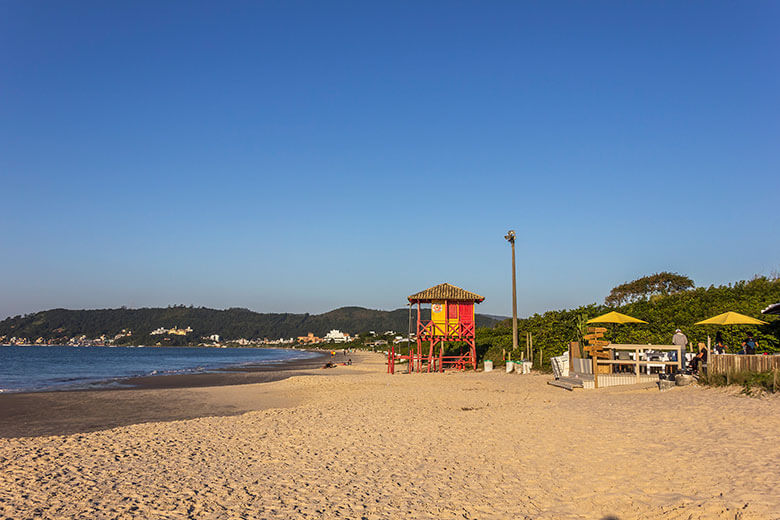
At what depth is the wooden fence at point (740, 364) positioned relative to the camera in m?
11.9

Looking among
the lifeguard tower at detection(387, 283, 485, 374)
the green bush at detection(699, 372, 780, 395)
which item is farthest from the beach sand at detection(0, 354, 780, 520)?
the lifeguard tower at detection(387, 283, 485, 374)

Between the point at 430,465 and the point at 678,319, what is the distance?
1514 centimetres

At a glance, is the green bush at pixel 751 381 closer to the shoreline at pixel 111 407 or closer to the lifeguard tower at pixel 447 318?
the shoreline at pixel 111 407

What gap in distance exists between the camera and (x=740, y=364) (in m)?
12.4

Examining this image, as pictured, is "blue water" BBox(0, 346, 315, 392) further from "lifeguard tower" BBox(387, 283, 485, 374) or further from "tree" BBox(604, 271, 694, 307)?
"tree" BBox(604, 271, 694, 307)

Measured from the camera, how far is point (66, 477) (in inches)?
286

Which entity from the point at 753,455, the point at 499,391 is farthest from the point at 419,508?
the point at 499,391

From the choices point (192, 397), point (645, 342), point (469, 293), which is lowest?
point (192, 397)

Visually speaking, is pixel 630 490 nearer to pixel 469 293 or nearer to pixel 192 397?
pixel 192 397

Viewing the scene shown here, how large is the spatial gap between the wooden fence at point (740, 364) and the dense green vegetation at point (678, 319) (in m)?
3.73

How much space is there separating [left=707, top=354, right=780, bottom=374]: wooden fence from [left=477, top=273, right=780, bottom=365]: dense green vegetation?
373 centimetres

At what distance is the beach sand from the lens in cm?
579

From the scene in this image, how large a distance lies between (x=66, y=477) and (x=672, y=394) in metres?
12.7

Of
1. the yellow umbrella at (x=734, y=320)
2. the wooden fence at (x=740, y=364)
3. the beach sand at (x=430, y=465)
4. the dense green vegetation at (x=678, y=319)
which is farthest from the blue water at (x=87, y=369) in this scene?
the yellow umbrella at (x=734, y=320)
